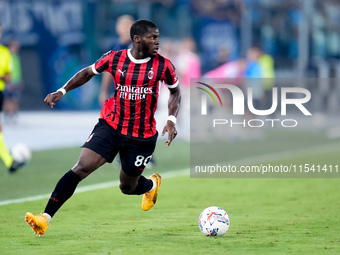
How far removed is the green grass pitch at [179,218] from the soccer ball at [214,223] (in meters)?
0.12

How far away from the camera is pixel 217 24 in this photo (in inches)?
1231

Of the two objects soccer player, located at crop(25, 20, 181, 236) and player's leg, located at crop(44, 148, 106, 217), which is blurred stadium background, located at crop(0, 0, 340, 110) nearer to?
soccer player, located at crop(25, 20, 181, 236)

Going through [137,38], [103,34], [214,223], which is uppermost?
[137,38]

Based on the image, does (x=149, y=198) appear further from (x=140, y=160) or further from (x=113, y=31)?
(x=113, y=31)

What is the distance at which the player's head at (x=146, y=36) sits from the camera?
7652 mm

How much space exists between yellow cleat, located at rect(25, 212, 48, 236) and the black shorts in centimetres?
88

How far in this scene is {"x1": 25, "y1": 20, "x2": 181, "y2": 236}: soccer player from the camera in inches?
301

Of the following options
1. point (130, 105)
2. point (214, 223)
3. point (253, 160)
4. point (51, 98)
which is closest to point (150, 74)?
point (130, 105)

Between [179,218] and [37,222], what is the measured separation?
1979 millimetres

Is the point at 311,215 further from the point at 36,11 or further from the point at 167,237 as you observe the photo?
the point at 36,11

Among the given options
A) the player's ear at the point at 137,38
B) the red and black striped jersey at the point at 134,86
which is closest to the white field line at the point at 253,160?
the red and black striped jersey at the point at 134,86

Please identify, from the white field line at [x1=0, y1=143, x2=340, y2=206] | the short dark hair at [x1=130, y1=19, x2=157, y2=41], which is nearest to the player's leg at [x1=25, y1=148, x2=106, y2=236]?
Result: the short dark hair at [x1=130, y1=19, x2=157, y2=41]

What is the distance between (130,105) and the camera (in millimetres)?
7793

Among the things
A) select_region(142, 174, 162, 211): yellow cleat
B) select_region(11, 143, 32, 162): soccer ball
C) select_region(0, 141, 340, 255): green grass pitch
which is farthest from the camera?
select_region(11, 143, 32, 162): soccer ball
